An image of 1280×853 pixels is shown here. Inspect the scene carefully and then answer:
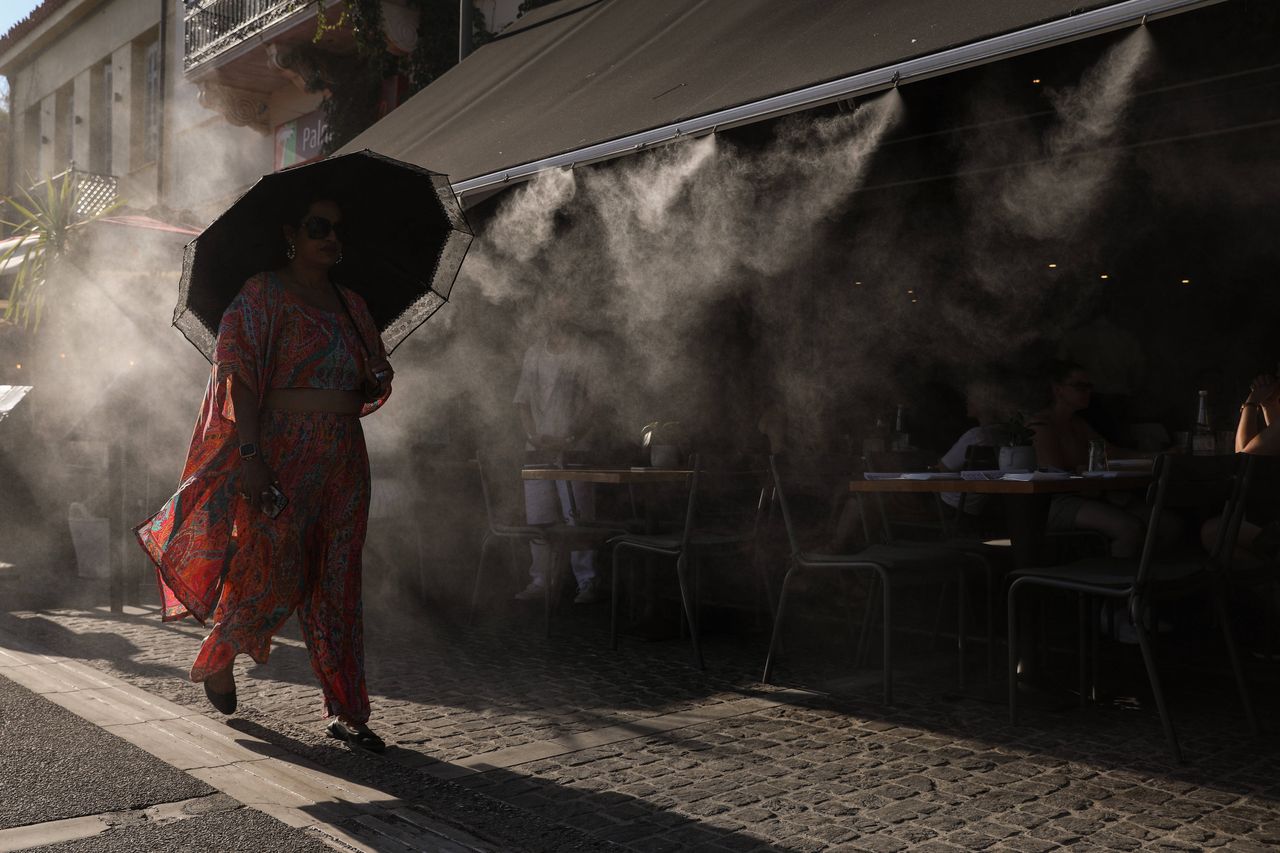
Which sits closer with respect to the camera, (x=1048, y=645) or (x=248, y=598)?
(x=248, y=598)

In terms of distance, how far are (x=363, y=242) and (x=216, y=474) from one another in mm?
1209

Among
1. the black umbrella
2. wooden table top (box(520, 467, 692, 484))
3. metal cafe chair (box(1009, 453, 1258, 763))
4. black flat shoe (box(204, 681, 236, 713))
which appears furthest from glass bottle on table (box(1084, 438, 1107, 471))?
black flat shoe (box(204, 681, 236, 713))

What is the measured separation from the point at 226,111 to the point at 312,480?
14.5 metres

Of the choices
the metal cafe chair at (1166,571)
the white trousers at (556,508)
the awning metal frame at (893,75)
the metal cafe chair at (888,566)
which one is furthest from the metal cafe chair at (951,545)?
the white trousers at (556,508)

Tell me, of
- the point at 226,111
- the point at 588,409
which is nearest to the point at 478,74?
the point at 588,409

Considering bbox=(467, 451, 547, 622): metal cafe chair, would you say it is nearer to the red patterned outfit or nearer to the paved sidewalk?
the red patterned outfit

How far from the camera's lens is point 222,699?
4641 millimetres

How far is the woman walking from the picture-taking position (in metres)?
4.32

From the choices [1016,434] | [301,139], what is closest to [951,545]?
[1016,434]

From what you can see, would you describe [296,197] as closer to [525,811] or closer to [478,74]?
[525,811]

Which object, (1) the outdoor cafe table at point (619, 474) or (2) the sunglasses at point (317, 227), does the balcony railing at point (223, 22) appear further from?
(2) the sunglasses at point (317, 227)

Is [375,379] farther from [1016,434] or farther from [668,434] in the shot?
[1016,434]

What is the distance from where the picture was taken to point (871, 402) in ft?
39.7

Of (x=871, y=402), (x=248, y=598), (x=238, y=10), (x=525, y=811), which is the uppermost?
(x=238, y=10)
